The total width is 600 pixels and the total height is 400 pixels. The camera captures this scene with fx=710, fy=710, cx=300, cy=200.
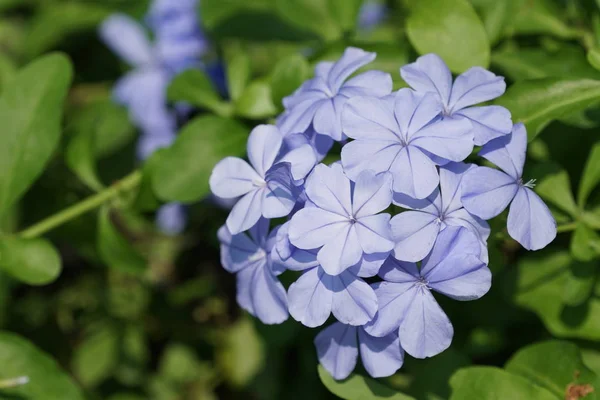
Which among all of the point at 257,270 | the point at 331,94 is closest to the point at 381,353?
the point at 257,270

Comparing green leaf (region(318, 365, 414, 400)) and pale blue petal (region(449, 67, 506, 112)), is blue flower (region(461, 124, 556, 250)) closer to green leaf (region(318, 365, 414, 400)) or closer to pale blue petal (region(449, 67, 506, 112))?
pale blue petal (region(449, 67, 506, 112))

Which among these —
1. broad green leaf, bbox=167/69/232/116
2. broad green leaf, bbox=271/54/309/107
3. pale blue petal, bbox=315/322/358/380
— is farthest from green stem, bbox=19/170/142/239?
pale blue petal, bbox=315/322/358/380

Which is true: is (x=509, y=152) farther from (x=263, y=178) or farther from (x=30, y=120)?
(x=30, y=120)

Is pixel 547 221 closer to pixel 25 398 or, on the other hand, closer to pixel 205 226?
pixel 25 398

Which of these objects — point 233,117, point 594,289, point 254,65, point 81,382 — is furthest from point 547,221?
point 81,382

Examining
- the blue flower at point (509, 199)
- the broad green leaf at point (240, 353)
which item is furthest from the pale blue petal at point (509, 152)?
Answer: the broad green leaf at point (240, 353)

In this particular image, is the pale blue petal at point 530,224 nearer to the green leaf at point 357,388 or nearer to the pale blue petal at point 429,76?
the pale blue petal at point 429,76
